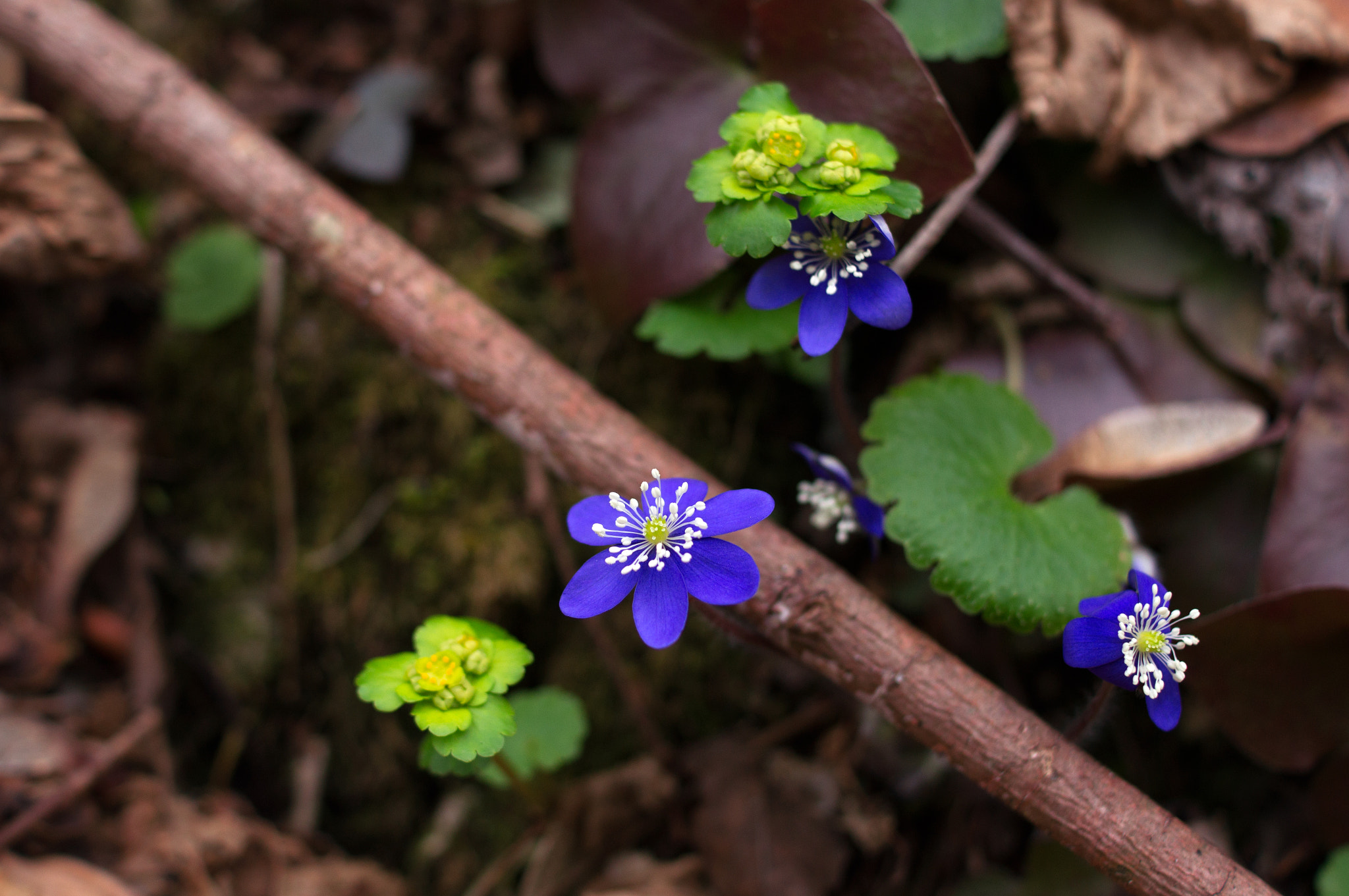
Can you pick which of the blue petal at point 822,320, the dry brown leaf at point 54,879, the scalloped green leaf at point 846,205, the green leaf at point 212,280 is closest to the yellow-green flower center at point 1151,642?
the blue petal at point 822,320

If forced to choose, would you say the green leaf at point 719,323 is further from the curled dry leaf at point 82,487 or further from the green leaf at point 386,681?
the curled dry leaf at point 82,487

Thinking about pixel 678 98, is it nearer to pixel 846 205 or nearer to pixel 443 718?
pixel 846 205

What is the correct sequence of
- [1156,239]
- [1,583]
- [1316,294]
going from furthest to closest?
[1,583], [1156,239], [1316,294]

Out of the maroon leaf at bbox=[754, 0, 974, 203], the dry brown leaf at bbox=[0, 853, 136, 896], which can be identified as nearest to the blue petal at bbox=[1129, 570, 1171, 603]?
the maroon leaf at bbox=[754, 0, 974, 203]

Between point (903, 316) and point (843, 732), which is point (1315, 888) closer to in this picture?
point (843, 732)

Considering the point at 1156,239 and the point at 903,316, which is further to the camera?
the point at 1156,239

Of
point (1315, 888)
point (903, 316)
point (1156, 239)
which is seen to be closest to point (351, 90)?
point (903, 316)
